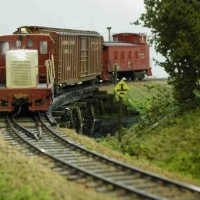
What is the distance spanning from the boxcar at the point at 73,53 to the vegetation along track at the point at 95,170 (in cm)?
633

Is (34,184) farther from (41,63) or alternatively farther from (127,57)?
(127,57)

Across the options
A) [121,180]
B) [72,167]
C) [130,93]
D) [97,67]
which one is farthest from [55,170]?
[130,93]

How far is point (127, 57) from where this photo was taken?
132ft

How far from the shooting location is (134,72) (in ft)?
138

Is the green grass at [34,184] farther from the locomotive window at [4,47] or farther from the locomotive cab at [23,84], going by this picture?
the locomotive window at [4,47]

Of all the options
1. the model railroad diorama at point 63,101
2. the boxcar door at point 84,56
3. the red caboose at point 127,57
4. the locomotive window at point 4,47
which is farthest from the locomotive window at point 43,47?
the red caboose at point 127,57

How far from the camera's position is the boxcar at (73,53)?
80.7 feet

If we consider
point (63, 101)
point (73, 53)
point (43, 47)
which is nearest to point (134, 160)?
point (43, 47)

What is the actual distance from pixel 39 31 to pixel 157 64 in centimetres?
717

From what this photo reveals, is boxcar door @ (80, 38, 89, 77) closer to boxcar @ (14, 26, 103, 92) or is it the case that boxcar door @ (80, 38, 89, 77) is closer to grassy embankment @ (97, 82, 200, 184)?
boxcar @ (14, 26, 103, 92)

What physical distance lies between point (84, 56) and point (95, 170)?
17.0 meters

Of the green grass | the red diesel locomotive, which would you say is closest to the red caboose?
the red diesel locomotive

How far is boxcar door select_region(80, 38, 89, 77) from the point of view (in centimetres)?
2873

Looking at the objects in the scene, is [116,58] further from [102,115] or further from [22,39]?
[22,39]
